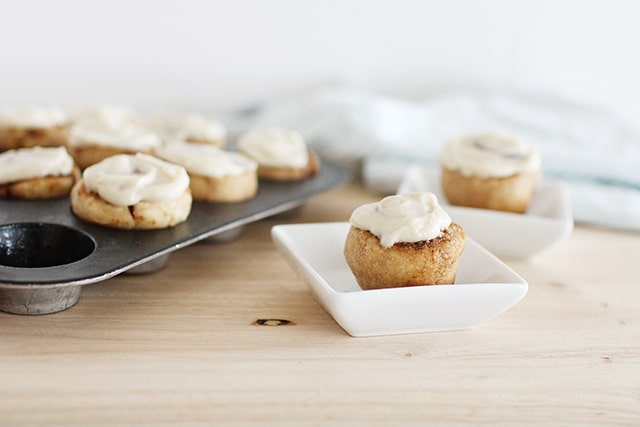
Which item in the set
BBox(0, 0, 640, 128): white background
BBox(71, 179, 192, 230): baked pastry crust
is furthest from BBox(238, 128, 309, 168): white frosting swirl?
BBox(0, 0, 640, 128): white background

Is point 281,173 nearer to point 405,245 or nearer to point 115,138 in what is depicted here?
point 115,138

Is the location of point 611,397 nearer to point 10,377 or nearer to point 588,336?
point 588,336

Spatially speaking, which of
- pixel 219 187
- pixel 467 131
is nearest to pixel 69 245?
pixel 219 187

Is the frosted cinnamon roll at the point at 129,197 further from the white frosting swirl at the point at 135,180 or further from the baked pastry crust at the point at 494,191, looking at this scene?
the baked pastry crust at the point at 494,191

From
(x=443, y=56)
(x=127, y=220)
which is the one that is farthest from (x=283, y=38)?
(x=127, y=220)

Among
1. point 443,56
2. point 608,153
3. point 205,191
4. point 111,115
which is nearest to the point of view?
point 205,191

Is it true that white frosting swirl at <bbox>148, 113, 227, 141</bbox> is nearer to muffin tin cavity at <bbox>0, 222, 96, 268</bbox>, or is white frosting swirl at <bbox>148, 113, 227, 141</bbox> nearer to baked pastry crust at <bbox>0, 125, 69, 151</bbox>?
baked pastry crust at <bbox>0, 125, 69, 151</bbox>
